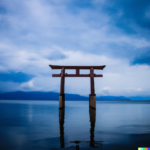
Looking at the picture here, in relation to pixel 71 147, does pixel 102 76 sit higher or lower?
higher

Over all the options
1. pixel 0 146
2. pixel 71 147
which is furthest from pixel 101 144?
pixel 0 146

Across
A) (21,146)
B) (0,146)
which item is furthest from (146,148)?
(0,146)

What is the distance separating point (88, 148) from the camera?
289 cm

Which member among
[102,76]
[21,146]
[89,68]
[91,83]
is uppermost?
[89,68]

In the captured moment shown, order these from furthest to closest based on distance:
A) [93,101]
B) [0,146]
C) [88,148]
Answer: [93,101]
[0,146]
[88,148]

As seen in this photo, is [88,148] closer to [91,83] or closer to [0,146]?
[0,146]

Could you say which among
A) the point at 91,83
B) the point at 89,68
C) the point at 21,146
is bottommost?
the point at 21,146

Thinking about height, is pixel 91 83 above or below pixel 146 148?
above

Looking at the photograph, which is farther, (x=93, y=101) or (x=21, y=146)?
(x=93, y=101)

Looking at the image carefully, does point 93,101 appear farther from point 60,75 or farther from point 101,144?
point 101,144

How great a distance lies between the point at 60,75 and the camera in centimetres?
1193

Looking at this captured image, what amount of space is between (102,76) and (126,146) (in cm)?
942

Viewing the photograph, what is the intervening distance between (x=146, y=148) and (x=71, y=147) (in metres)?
1.80

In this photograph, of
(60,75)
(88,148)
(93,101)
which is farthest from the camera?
(60,75)
